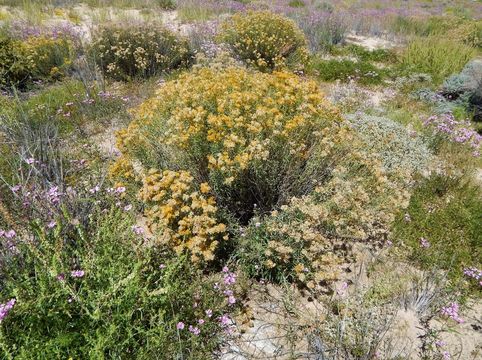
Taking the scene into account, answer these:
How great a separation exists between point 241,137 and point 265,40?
5.45m

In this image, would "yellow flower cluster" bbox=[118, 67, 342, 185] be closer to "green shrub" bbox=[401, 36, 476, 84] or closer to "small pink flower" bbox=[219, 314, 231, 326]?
"small pink flower" bbox=[219, 314, 231, 326]

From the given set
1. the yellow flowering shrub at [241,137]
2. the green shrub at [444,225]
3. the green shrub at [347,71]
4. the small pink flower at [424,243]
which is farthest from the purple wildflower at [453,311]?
the green shrub at [347,71]

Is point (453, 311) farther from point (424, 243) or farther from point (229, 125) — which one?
point (229, 125)

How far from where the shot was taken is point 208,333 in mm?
2516

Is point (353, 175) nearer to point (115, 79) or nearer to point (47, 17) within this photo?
point (115, 79)

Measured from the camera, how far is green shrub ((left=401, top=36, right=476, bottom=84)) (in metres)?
8.84

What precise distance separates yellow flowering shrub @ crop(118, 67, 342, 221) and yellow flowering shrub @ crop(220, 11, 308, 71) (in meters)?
4.25

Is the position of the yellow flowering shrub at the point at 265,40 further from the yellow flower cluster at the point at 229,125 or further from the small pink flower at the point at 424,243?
the small pink flower at the point at 424,243

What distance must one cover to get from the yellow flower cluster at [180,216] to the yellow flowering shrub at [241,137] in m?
0.36

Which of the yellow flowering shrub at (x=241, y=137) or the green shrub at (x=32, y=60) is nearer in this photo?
the yellow flowering shrub at (x=241, y=137)

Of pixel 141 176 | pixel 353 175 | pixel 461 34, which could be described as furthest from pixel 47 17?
pixel 461 34

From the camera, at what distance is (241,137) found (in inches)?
124

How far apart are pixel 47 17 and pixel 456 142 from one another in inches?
511

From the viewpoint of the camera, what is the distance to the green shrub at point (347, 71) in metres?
8.06
